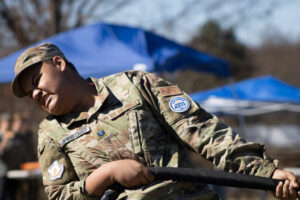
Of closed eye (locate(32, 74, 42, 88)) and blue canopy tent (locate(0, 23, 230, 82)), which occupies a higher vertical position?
closed eye (locate(32, 74, 42, 88))

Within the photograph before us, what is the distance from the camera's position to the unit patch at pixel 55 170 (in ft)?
7.18

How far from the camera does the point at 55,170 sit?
2201mm

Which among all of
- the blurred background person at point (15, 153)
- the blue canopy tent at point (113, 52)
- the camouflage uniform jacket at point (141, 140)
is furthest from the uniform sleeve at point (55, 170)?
the blurred background person at point (15, 153)

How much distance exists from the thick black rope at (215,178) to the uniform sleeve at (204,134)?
8 centimetres

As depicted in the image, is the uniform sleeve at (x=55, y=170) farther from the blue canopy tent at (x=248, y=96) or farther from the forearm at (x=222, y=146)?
the blue canopy tent at (x=248, y=96)

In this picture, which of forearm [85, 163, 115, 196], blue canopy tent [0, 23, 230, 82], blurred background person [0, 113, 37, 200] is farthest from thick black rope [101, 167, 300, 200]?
blurred background person [0, 113, 37, 200]

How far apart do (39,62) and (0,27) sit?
10.3 m

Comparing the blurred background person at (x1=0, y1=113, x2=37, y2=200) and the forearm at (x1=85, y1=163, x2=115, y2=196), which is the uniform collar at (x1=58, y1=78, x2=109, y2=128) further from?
the blurred background person at (x1=0, y1=113, x2=37, y2=200)

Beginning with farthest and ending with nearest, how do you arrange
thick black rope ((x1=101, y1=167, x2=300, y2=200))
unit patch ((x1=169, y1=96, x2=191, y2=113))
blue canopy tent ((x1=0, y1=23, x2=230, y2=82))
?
blue canopy tent ((x1=0, y1=23, x2=230, y2=82))
unit patch ((x1=169, y1=96, x2=191, y2=113))
thick black rope ((x1=101, y1=167, x2=300, y2=200))

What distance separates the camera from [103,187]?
1990 mm

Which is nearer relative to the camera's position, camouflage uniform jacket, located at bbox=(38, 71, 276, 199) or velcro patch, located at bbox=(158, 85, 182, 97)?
camouflage uniform jacket, located at bbox=(38, 71, 276, 199)

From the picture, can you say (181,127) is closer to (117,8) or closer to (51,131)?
(51,131)

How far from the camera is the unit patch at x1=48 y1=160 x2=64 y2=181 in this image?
2189 mm

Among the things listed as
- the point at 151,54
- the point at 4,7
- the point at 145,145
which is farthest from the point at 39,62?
the point at 4,7
